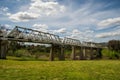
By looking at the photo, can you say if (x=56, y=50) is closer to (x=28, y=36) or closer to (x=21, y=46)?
(x=28, y=36)

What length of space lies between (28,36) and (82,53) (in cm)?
3129

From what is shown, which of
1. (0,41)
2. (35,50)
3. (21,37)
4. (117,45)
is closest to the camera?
(0,41)

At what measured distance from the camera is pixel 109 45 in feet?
267

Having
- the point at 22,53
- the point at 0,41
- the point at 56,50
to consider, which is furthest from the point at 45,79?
the point at 22,53

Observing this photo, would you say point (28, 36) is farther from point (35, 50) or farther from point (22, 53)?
point (35, 50)

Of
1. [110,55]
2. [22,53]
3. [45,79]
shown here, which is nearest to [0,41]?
[45,79]

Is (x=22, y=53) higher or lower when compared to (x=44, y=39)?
lower

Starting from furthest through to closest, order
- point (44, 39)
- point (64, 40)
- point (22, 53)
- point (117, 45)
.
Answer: point (117, 45) → point (22, 53) → point (64, 40) → point (44, 39)

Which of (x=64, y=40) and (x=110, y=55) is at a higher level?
(x=64, y=40)

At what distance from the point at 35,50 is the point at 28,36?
109 feet

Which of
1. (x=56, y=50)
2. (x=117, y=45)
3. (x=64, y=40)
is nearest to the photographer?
(x=56, y=50)

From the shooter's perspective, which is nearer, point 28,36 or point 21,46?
point 28,36

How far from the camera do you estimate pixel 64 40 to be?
53625 millimetres

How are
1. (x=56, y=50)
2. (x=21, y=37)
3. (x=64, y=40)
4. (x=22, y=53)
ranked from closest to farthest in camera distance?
(x=21, y=37) → (x=56, y=50) → (x=64, y=40) → (x=22, y=53)
